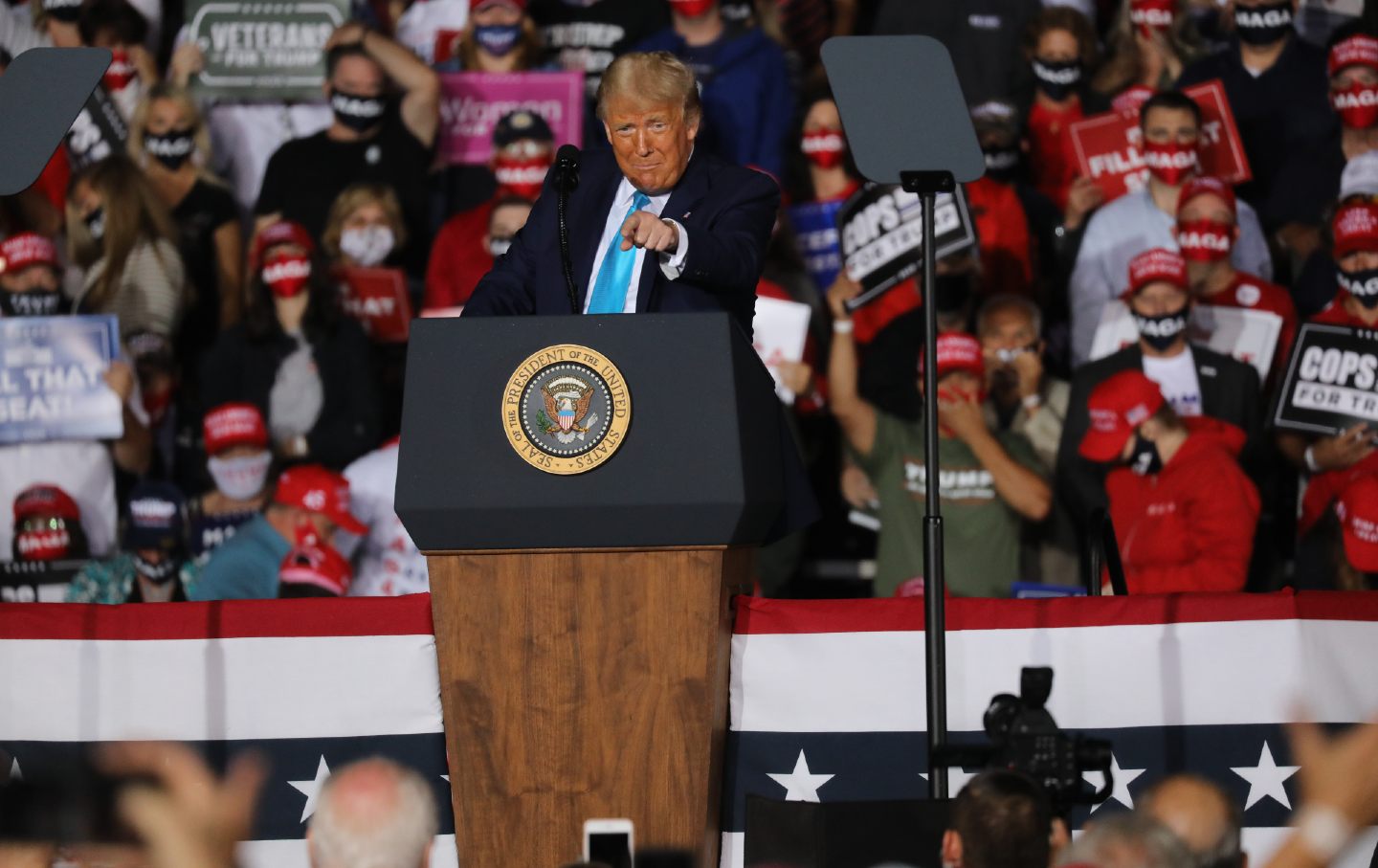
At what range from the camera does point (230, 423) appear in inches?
273

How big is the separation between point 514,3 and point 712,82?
924 mm

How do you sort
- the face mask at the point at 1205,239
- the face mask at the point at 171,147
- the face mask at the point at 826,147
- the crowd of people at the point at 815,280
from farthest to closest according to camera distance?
1. the face mask at the point at 171,147
2. the face mask at the point at 826,147
3. the face mask at the point at 1205,239
4. the crowd of people at the point at 815,280

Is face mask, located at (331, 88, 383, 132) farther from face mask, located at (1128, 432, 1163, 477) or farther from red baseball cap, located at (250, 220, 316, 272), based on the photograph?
face mask, located at (1128, 432, 1163, 477)

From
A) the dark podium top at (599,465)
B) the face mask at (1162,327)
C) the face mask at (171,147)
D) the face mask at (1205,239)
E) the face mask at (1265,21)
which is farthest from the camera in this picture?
the face mask at (171,147)

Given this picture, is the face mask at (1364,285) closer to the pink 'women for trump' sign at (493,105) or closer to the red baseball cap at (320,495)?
the pink 'women for trump' sign at (493,105)

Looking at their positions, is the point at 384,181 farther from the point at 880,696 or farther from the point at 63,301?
the point at 880,696

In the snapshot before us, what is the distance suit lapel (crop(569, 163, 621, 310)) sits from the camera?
385cm

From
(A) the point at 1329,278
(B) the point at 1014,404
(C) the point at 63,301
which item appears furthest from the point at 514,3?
(A) the point at 1329,278

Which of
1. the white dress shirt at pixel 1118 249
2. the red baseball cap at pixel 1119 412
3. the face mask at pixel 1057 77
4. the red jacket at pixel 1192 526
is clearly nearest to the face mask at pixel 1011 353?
the white dress shirt at pixel 1118 249

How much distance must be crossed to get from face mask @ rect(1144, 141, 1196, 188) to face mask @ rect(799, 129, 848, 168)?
42.6 inches

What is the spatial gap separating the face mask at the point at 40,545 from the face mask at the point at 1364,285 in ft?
14.2

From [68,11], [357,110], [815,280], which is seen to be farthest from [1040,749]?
[68,11]

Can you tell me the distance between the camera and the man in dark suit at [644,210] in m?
3.71

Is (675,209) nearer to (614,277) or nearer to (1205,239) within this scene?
(614,277)
